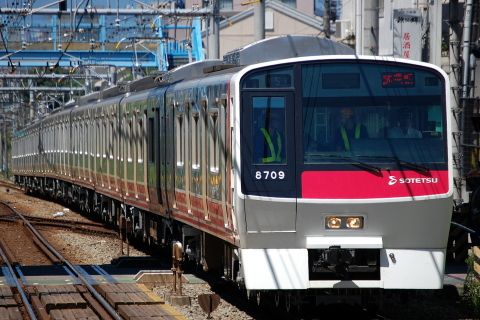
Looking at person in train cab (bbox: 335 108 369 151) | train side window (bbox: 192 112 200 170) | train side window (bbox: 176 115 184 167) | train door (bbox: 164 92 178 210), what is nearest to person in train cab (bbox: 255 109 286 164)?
person in train cab (bbox: 335 108 369 151)

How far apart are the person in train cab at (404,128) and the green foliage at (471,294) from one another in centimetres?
216

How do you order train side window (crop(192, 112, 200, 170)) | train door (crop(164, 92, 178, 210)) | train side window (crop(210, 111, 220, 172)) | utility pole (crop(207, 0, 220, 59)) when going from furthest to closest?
1. utility pole (crop(207, 0, 220, 59))
2. train door (crop(164, 92, 178, 210))
3. train side window (crop(192, 112, 200, 170))
4. train side window (crop(210, 111, 220, 172))

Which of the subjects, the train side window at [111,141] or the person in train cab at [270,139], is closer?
the person in train cab at [270,139]

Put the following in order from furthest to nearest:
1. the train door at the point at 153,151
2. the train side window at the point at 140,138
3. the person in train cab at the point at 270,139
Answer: the train side window at the point at 140,138, the train door at the point at 153,151, the person in train cab at the point at 270,139

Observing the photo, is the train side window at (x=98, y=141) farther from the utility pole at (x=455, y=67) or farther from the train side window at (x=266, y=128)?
the train side window at (x=266, y=128)

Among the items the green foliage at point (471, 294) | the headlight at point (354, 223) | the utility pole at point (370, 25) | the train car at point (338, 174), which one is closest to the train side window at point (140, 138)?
the utility pole at point (370, 25)

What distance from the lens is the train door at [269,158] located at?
25.3ft

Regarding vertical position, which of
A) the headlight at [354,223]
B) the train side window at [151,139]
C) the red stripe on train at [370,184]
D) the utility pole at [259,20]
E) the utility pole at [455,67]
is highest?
the utility pole at [259,20]

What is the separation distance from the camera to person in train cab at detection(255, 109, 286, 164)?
25.6 feet

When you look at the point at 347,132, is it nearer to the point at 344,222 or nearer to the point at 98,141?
the point at 344,222

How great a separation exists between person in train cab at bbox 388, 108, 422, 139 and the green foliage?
2.16 metres

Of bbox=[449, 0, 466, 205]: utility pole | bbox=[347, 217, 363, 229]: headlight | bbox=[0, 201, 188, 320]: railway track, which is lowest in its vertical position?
bbox=[0, 201, 188, 320]: railway track

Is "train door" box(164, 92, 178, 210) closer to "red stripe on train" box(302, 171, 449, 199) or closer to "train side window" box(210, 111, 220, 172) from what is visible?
"train side window" box(210, 111, 220, 172)

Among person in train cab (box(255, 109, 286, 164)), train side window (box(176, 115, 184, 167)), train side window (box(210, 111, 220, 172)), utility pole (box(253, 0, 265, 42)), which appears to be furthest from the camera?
utility pole (box(253, 0, 265, 42))
